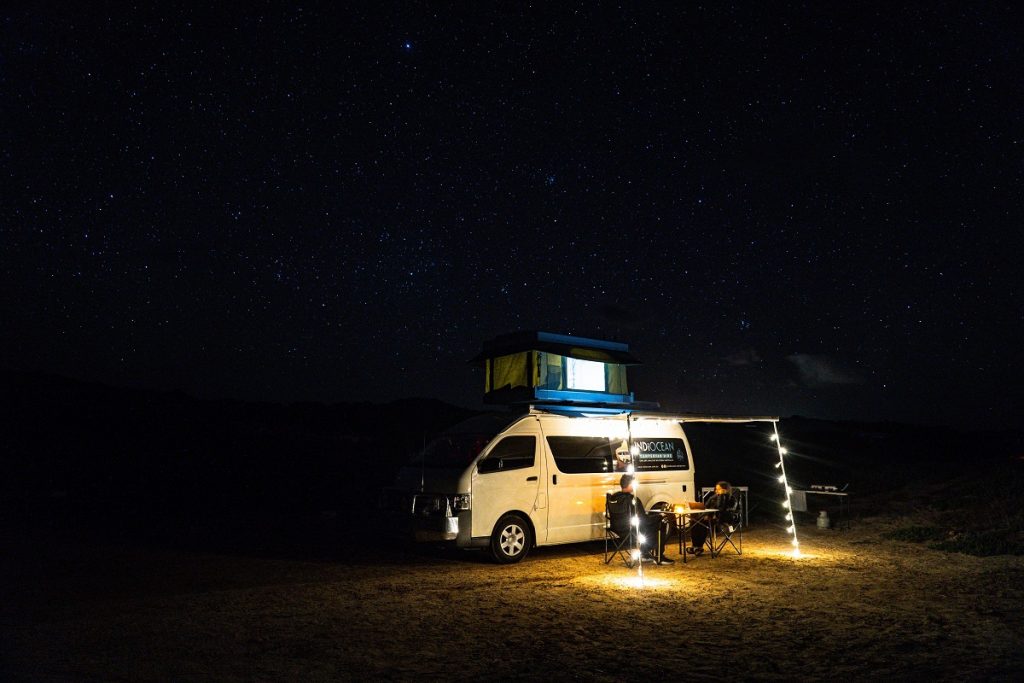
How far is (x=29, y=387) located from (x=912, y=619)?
9210cm

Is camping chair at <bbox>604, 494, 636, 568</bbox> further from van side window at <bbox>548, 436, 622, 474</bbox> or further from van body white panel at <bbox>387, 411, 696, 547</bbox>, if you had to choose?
van side window at <bbox>548, 436, 622, 474</bbox>

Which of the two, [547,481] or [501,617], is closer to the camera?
[501,617]

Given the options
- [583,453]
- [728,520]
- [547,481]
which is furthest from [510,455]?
[728,520]

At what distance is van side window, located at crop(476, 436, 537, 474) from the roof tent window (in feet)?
30.4

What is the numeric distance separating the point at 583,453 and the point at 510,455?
56.3 inches

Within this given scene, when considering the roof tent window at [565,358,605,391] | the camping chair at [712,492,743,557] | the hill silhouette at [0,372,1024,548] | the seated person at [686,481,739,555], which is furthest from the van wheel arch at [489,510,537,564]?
the roof tent window at [565,358,605,391]

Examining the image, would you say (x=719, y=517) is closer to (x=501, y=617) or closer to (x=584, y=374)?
(x=501, y=617)

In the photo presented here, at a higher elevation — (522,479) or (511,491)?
(522,479)

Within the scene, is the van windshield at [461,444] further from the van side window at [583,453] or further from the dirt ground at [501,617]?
the dirt ground at [501,617]

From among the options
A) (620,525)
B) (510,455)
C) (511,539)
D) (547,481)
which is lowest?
(511,539)

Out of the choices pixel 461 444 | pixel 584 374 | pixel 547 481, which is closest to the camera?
pixel 547 481

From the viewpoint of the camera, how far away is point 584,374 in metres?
20.8

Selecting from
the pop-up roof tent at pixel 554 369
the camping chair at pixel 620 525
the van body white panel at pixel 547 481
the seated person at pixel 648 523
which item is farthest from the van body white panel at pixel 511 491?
the pop-up roof tent at pixel 554 369

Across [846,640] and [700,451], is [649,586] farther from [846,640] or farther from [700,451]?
[700,451]
